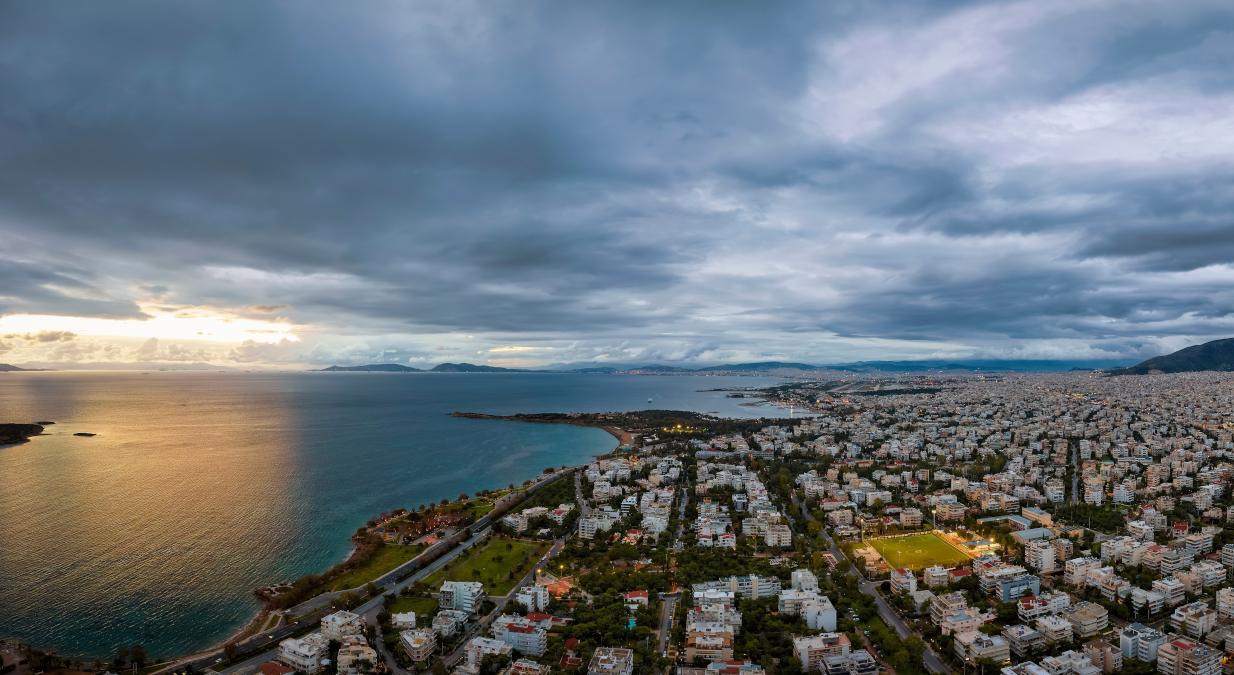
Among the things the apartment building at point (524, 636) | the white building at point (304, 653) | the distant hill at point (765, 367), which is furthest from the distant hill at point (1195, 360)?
the white building at point (304, 653)

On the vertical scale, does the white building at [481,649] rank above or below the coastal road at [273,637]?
above

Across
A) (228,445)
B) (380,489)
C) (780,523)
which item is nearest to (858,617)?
(780,523)

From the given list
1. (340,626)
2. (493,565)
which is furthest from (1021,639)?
(340,626)

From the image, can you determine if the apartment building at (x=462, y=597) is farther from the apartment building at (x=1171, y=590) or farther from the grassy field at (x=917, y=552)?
the apartment building at (x=1171, y=590)

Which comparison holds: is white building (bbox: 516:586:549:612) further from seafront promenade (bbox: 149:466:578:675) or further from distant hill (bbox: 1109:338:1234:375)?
distant hill (bbox: 1109:338:1234:375)

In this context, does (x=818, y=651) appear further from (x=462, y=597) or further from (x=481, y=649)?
(x=462, y=597)
